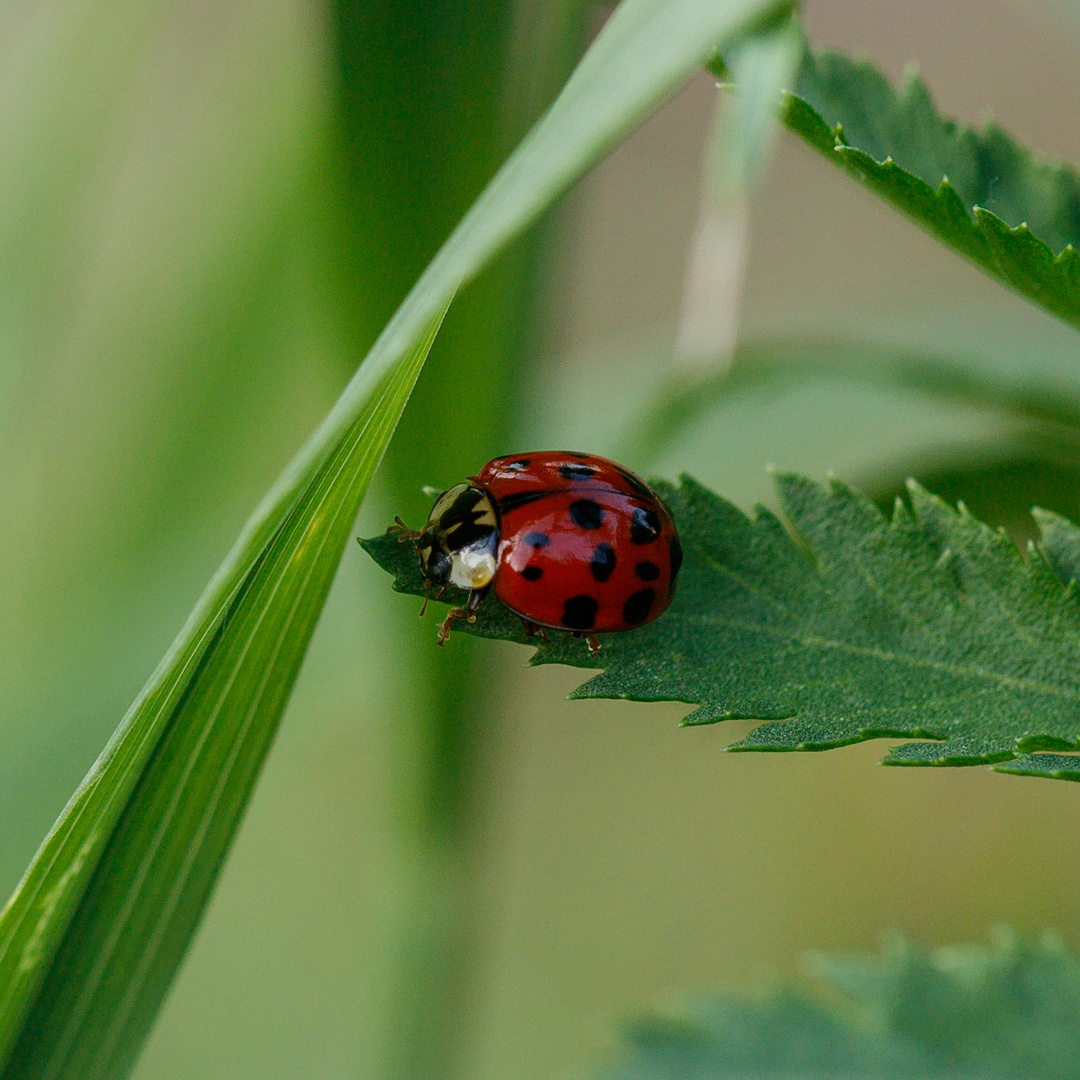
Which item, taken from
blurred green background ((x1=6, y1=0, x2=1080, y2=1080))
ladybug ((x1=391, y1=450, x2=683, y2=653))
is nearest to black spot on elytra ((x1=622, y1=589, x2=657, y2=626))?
ladybug ((x1=391, y1=450, x2=683, y2=653))

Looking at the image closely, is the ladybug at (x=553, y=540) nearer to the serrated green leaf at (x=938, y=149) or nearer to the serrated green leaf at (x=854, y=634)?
the serrated green leaf at (x=854, y=634)

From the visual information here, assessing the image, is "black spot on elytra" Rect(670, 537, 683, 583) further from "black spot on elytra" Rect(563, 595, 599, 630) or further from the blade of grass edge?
the blade of grass edge

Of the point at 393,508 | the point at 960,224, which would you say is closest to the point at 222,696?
the point at 960,224

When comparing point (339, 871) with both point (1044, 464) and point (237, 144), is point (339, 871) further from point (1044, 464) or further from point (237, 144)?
point (1044, 464)

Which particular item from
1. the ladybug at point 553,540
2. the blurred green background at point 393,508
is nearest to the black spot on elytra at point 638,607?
the ladybug at point 553,540

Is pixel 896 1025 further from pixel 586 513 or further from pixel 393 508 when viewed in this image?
pixel 393 508

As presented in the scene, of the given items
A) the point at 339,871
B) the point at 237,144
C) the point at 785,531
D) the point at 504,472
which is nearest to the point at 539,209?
the point at 785,531
